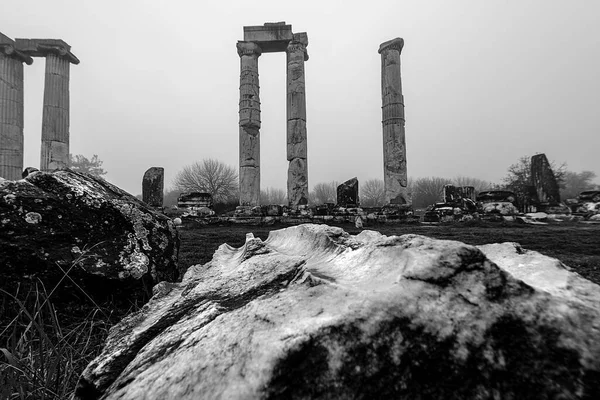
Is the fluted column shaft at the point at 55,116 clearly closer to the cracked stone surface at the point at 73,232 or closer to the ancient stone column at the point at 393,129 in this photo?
the ancient stone column at the point at 393,129

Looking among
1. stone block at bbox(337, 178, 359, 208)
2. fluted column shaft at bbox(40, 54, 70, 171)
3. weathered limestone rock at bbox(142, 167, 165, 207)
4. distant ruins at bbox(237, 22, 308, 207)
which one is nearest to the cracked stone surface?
stone block at bbox(337, 178, 359, 208)

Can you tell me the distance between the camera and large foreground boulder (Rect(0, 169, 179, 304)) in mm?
1706

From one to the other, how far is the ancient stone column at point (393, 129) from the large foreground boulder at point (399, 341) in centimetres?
1443

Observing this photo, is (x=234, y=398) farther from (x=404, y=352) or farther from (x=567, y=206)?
(x=567, y=206)

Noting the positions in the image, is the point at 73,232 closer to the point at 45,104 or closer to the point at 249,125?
the point at 249,125

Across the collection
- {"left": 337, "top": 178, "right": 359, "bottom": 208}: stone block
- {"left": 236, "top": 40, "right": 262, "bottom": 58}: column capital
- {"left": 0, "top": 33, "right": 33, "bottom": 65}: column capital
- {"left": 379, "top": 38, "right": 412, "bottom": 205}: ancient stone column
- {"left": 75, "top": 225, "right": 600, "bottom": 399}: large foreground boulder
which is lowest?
{"left": 75, "top": 225, "right": 600, "bottom": 399}: large foreground boulder

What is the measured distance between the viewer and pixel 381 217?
506 inches

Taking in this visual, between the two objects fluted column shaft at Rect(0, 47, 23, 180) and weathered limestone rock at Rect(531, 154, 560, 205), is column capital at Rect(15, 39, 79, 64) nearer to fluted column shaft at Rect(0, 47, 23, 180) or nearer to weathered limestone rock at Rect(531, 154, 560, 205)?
fluted column shaft at Rect(0, 47, 23, 180)

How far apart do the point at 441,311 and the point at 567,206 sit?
20699 mm

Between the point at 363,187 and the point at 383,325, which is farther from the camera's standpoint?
the point at 363,187

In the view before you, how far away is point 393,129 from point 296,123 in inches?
179

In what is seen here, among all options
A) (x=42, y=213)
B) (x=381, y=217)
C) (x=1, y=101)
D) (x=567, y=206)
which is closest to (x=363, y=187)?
(x=567, y=206)

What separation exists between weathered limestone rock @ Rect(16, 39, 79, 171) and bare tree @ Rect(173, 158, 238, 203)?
49.9ft

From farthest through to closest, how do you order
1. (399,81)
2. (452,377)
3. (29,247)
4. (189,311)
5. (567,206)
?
(567,206) → (399,81) → (29,247) → (189,311) → (452,377)
